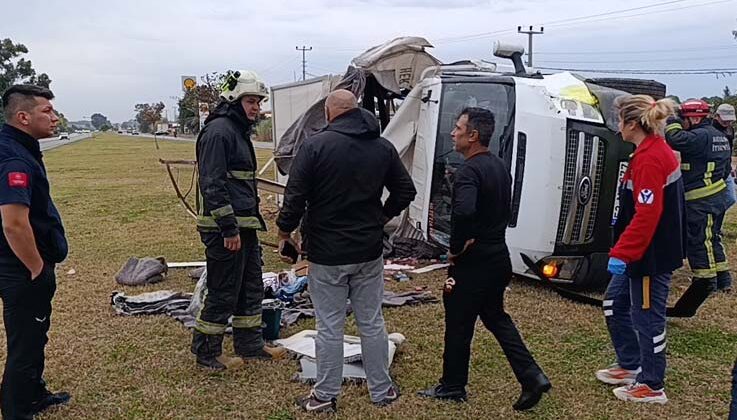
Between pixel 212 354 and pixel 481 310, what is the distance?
202cm

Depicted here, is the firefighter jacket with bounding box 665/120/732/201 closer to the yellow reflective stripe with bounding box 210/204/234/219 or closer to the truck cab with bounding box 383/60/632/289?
the truck cab with bounding box 383/60/632/289

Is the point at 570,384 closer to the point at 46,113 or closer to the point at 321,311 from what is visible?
the point at 321,311

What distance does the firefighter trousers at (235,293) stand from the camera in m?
4.72

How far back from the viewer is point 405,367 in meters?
4.88

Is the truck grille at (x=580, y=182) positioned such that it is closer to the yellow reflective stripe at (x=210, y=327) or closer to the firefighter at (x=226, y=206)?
the firefighter at (x=226, y=206)

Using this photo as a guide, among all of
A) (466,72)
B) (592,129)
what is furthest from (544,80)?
(466,72)

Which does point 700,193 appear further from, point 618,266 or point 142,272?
point 142,272

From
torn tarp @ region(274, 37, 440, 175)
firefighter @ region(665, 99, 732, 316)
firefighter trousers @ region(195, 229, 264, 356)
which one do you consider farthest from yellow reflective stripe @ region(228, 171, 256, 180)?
firefighter @ region(665, 99, 732, 316)

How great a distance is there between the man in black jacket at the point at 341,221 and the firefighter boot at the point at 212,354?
90cm

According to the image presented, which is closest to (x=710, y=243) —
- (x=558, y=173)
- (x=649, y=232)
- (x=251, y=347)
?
(x=558, y=173)

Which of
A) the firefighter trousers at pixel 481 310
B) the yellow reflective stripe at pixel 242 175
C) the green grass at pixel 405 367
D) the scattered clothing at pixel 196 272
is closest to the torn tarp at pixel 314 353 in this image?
the green grass at pixel 405 367

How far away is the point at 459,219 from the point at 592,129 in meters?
3.05

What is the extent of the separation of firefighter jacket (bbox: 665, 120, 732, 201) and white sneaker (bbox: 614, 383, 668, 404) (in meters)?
2.80

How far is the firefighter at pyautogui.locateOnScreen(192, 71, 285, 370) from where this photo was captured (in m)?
4.53
